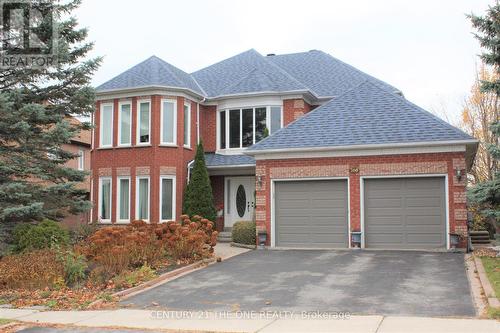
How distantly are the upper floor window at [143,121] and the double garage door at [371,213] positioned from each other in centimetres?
660

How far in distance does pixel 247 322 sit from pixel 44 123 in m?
10.6

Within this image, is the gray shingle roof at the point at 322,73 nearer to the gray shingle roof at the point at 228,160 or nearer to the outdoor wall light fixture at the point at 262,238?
the gray shingle roof at the point at 228,160

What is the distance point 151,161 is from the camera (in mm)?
21656

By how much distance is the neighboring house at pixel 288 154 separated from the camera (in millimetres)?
16859

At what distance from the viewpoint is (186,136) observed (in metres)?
22.7

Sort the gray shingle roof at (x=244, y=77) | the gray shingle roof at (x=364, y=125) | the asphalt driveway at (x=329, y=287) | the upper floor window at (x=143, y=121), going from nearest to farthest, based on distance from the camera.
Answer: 1. the asphalt driveway at (x=329, y=287)
2. the gray shingle roof at (x=364, y=125)
3. the upper floor window at (x=143, y=121)
4. the gray shingle roof at (x=244, y=77)

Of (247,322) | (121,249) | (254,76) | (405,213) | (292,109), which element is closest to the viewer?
(247,322)

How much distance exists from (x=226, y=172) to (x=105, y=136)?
18.0 feet

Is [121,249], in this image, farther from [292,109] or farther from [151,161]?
[292,109]

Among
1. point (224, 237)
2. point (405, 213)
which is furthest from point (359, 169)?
point (224, 237)

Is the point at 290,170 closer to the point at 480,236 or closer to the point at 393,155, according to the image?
the point at 393,155

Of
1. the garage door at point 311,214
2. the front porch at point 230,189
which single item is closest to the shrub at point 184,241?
the garage door at point 311,214

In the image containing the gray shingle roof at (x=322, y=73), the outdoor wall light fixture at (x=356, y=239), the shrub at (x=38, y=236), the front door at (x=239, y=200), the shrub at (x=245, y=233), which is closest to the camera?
the shrub at (x=38, y=236)

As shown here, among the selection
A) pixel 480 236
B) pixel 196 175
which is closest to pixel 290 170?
pixel 196 175
